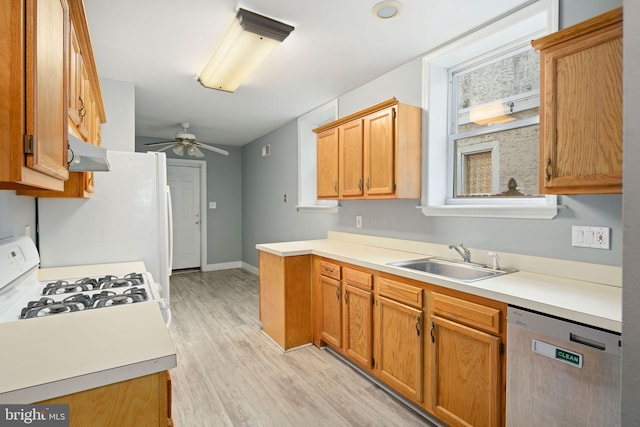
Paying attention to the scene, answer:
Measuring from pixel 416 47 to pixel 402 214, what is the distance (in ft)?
4.34

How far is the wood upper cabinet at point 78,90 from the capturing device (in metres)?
1.48

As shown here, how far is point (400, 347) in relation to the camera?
208cm

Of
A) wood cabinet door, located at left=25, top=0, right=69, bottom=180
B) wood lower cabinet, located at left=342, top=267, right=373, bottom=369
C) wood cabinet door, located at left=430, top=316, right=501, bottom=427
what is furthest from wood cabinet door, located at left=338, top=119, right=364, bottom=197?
wood cabinet door, located at left=25, top=0, right=69, bottom=180

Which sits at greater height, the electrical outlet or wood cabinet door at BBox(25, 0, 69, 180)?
wood cabinet door at BBox(25, 0, 69, 180)

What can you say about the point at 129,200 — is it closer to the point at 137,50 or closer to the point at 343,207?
the point at 137,50

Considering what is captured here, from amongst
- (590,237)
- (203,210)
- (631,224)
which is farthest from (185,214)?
(631,224)

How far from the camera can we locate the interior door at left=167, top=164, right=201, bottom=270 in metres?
6.02

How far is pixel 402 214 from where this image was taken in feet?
9.29

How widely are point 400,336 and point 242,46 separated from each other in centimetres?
226

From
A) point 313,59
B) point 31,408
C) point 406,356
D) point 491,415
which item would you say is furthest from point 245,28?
point 491,415

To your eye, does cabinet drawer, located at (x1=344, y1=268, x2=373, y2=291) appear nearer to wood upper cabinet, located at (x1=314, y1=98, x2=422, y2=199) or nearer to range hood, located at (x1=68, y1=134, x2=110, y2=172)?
wood upper cabinet, located at (x1=314, y1=98, x2=422, y2=199)

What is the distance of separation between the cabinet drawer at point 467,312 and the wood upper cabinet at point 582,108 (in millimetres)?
668

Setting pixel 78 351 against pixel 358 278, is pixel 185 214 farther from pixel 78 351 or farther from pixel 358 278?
pixel 78 351

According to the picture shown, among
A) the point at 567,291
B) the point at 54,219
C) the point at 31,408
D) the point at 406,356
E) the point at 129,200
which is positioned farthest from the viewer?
the point at 129,200
